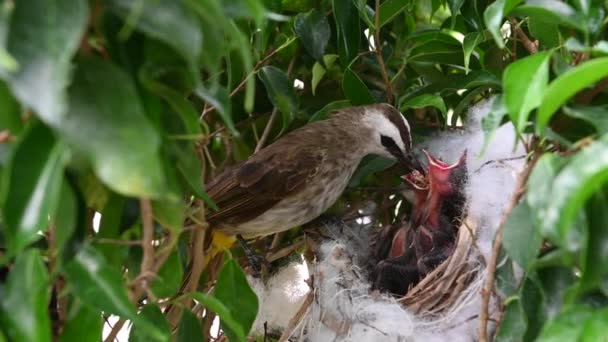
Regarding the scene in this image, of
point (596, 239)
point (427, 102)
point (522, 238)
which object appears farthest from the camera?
point (427, 102)

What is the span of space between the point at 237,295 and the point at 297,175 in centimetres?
56

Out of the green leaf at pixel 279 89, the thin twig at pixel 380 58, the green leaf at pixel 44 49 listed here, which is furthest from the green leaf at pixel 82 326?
the thin twig at pixel 380 58

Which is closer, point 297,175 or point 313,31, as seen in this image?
point 313,31

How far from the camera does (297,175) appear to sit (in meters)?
1.57

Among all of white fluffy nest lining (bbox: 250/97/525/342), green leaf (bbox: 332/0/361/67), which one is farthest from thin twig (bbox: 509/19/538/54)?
green leaf (bbox: 332/0/361/67)

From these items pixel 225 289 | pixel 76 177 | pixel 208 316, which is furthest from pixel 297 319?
pixel 76 177

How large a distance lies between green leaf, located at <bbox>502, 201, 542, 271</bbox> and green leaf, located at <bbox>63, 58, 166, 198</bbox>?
338 millimetres

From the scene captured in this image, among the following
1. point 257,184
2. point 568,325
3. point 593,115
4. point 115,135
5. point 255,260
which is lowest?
point 255,260

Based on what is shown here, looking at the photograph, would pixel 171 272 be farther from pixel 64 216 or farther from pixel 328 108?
pixel 328 108

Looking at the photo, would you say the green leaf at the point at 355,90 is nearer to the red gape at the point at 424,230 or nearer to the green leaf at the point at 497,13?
the red gape at the point at 424,230

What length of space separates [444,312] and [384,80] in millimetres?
392

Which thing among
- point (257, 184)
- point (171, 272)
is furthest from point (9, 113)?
point (257, 184)

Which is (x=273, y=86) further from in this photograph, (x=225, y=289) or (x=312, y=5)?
(x=225, y=289)

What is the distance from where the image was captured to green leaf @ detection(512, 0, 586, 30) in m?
0.79
